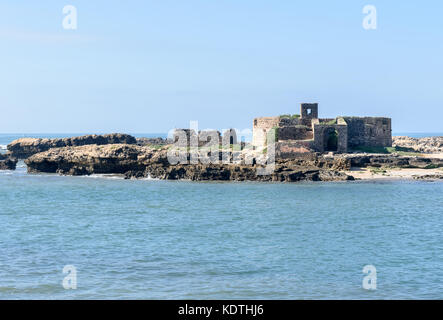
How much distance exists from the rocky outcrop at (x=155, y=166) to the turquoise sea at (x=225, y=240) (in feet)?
7.58

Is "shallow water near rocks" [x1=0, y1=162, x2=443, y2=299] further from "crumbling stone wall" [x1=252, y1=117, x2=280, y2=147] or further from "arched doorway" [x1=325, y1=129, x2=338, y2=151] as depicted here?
"crumbling stone wall" [x1=252, y1=117, x2=280, y2=147]

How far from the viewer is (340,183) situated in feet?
147

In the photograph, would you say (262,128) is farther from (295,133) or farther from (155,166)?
(155,166)

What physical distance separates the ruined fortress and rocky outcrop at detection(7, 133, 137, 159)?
26581 mm

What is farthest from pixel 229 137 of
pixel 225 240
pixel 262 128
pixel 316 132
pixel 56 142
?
pixel 225 240

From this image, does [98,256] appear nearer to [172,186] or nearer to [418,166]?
[172,186]

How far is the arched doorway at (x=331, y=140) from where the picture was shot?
2119 inches

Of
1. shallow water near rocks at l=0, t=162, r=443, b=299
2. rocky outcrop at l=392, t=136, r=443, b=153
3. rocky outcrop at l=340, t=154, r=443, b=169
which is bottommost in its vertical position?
shallow water near rocks at l=0, t=162, r=443, b=299

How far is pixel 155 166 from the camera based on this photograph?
51406 mm

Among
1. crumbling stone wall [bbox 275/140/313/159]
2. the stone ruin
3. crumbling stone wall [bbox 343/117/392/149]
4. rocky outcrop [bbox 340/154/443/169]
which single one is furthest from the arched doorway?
the stone ruin

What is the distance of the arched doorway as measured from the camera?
53.8 m

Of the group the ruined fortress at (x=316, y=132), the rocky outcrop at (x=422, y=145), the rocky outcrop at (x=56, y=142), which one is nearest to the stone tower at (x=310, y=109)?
the ruined fortress at (x=316, y=132)

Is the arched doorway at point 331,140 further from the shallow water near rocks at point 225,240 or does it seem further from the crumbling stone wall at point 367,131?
the shallow water near rocks at point 225,240

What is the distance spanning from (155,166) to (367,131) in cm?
1980
